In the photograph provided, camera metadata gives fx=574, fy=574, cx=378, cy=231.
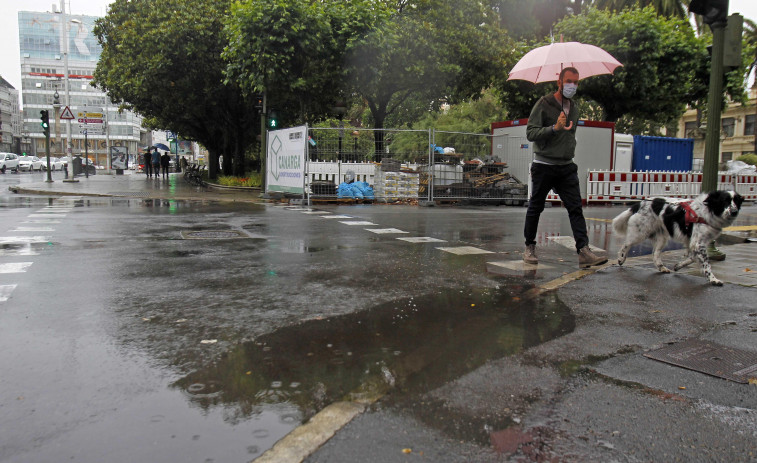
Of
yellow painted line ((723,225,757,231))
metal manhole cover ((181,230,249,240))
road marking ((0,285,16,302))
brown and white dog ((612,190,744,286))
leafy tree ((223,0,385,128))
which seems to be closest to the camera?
road marking ((0,285,16,302))

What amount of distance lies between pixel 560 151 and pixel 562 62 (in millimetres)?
1952

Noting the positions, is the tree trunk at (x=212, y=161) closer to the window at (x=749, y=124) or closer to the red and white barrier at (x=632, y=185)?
the red and white barrier at (x=632, y=185)

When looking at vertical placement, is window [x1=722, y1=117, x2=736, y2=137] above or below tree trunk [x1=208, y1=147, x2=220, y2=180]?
above

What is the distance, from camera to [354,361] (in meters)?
3.32

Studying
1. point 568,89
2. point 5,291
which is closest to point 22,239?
point 5,291

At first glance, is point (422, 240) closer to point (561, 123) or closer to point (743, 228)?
point (561, 123)

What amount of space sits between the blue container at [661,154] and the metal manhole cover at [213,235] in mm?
17383

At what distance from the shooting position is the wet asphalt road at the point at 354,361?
241 cm

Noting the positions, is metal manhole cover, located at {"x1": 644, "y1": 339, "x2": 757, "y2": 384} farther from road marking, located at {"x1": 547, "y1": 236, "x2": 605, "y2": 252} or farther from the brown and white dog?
road marking, located at {"x1": 547, "y1": 236, "x2": 605, "y2": 252}

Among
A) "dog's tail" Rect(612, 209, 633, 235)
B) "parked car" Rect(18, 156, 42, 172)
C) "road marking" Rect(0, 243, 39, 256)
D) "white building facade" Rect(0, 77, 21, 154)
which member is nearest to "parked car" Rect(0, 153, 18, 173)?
"parked car" Rect(18, 156, 42, 172)

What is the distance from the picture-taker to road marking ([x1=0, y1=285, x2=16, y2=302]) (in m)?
4.80

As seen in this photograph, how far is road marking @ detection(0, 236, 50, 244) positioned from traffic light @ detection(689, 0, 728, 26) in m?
9.16

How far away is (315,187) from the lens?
1736 centimetres

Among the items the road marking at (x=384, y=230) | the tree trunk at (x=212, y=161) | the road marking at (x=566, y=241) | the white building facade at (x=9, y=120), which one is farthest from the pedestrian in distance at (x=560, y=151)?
the white building facade at (x=9, y=120)
